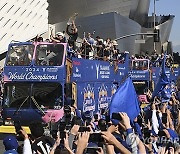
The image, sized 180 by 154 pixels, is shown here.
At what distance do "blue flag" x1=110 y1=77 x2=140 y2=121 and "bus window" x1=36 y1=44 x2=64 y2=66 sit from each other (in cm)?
796

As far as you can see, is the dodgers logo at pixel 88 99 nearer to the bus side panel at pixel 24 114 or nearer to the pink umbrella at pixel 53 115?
the pink umbrella at pixel 53 115

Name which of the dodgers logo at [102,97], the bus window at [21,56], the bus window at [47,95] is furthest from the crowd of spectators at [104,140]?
the dodgers logo at [102,97]

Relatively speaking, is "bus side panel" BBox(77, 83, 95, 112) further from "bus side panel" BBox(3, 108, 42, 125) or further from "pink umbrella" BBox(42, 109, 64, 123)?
"bus side panel" BBox(3, 108, 42, 125)

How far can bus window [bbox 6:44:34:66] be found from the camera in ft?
50.5

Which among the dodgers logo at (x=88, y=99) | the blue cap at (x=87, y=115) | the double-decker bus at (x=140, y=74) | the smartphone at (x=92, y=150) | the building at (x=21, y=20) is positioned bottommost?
the blue cap at (x=87, y=115)

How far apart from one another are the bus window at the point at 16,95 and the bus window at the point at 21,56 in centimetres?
68

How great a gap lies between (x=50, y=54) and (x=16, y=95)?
152 cm

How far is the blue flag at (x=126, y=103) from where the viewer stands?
6.66m

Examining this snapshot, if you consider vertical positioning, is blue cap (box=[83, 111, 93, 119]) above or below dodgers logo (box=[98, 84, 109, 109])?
below

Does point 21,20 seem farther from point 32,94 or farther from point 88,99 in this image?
point 32,94

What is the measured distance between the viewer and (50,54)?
1523cm

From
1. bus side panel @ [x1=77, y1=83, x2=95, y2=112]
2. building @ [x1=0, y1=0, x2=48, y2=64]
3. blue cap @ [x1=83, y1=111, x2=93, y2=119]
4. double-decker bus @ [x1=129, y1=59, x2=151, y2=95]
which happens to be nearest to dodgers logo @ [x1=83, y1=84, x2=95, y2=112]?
bus side panel @ [x1=77, y1=83, x2=95, y2=112]

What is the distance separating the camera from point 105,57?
2069 centimetres

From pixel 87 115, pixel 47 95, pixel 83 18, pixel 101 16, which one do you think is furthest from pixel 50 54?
pixel 83 18
